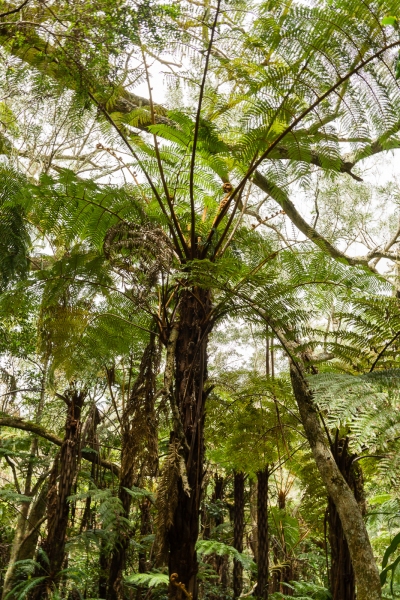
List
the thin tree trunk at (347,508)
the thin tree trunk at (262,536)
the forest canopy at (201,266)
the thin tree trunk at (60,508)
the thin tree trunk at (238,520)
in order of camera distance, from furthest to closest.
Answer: the thin tree trunk at (238,520) < the thin tree trunk at (262,536) < the thin tree trunk at (60,508) < the forest canopy at (201,266) < the thin tree trunk at (347,508)

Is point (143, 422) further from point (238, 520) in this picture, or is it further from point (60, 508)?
point (238, 520)

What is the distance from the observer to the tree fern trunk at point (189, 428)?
174cm

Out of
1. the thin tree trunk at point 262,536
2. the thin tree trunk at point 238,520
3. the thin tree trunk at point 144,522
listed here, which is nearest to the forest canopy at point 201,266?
the thin tree trunk at point 262,536

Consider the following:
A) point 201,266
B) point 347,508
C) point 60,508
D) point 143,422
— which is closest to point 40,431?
point 60,508

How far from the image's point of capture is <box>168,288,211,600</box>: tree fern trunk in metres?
1.74

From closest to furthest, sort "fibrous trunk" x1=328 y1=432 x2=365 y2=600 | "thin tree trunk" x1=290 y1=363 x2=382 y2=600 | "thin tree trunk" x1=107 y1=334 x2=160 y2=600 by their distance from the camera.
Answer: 1. "thin tree trunk" x1=290 y1=363 x2=382 y2=600
2. "thin tree trunk" x1=107 y1=334 x2=160 y2=600
3. "fibrous trunk" x1=328 y1=432 x2=365 y2=600

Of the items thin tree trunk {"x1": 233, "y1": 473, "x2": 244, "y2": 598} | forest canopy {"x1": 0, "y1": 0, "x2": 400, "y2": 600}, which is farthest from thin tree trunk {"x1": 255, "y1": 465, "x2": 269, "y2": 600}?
thin tree trunk {"x1": 233, "y1": 473, "x2": 244, "y2": 598}

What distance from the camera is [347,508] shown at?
1886 millimetres

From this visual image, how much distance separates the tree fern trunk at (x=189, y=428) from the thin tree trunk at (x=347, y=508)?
48 cm

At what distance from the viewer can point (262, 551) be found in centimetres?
397

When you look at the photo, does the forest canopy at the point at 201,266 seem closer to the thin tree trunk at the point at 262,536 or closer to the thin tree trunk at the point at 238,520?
the thin tree trunk at the point at 262,536

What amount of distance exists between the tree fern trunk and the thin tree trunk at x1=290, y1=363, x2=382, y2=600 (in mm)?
478

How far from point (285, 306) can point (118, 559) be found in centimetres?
251

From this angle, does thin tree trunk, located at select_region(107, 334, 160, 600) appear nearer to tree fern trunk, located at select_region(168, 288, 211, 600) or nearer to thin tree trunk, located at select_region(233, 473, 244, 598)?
tree fern trunk, located at select_region(168, 288, 211, 600)
